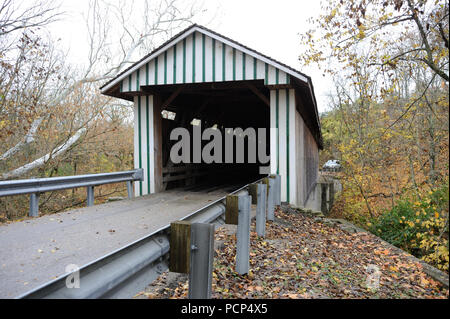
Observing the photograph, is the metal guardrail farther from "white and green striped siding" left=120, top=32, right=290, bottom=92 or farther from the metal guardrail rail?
the metal guardrail rail

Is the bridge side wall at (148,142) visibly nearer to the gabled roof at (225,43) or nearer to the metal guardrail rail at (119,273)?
the gabled roof at (225,43)

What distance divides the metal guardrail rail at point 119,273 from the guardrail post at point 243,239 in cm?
196

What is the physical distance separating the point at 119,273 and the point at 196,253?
645mm

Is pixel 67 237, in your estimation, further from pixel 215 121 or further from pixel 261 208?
pixel 215 121

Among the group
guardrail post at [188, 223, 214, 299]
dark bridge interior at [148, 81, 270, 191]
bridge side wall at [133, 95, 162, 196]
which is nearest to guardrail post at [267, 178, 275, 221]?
dark bridge interior at [148, 81, 270, 191]

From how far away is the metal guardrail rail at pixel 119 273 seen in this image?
1314mm

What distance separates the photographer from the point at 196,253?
86.0 inches

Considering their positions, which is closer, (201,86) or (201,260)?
(201,260)

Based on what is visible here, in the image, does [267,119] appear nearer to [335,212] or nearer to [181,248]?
[335,212]

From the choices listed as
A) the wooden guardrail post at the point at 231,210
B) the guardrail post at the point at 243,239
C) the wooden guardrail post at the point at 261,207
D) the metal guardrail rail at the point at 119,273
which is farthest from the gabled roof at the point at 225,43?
the metal guardrail rail at the point at 119,273

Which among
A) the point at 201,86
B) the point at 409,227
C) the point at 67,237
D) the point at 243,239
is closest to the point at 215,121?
the point at 201,86

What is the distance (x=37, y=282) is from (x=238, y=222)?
2131mm

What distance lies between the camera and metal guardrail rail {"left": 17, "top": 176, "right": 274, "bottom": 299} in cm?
131

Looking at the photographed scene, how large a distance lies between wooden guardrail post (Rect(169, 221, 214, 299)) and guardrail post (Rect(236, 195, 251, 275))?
1828 millimetres
